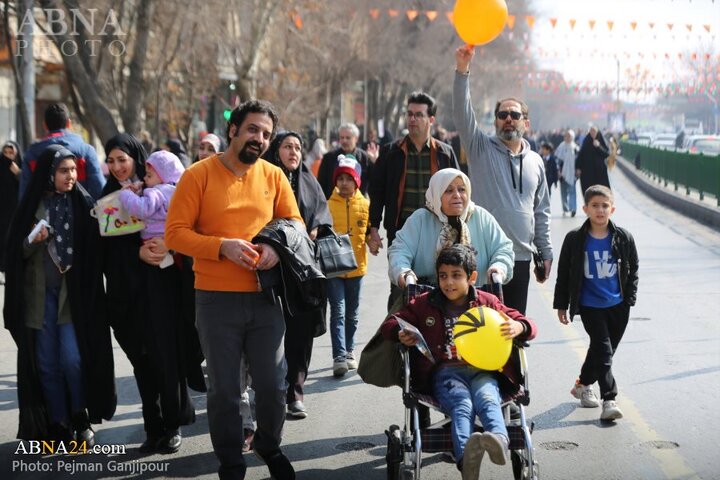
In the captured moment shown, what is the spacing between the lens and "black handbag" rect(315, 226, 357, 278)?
20.9 ft

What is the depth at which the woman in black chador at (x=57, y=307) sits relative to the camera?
6.64 metres

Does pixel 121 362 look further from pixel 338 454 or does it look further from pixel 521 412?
pixel 521 412

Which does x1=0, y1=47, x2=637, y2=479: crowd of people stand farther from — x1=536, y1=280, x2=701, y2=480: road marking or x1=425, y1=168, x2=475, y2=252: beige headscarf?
x1=536, y1=280, x2=701, y2=480: road marking

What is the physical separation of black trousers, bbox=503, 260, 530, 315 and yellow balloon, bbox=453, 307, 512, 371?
66.0 inches

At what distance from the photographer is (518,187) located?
753 centimetres

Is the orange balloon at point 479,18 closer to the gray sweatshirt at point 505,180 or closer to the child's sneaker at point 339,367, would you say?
the gray sweatshirt at point 505,180

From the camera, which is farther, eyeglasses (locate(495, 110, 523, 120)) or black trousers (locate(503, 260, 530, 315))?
eyeglasses (locate(495, 110, 523, 120))

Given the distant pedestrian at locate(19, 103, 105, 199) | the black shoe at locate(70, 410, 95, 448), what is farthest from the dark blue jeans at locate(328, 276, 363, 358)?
the black shoe at locate(70, 410, 95, 448)

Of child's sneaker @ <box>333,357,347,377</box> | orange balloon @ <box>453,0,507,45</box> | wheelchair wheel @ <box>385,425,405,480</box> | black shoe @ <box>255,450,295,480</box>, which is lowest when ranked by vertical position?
child's sneaker @ <box>333,357,347,377</box>

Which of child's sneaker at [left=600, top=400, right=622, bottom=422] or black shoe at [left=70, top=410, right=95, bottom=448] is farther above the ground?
black shoe at [left=70, top=410, right=95, bottom=448]

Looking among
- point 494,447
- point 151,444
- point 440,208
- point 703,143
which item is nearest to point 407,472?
point 494,447

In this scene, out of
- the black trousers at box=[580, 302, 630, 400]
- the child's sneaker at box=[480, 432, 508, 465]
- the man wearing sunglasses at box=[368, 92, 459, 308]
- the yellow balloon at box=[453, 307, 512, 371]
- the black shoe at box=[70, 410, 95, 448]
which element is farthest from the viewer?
the man wearing sunglasses at box=[368, 92, 459, 308]

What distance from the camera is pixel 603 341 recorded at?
753cm

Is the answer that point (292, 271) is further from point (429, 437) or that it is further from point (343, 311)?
point (343, 311)
